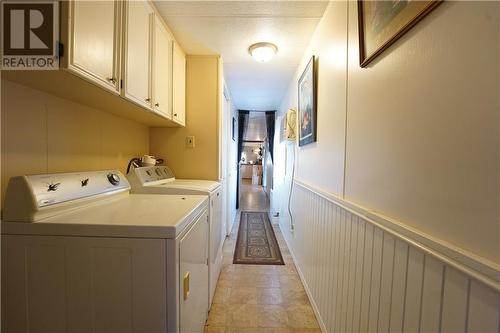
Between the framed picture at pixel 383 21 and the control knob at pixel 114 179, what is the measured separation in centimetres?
153

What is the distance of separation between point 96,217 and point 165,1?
1472mm

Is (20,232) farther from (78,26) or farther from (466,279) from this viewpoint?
(466,279)

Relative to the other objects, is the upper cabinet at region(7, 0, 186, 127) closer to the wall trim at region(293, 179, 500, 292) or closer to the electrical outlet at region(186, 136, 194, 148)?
the electrical outlet at region(186, 136, 194, 148)

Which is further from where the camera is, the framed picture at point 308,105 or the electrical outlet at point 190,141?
the electrical outlet at point 190,141

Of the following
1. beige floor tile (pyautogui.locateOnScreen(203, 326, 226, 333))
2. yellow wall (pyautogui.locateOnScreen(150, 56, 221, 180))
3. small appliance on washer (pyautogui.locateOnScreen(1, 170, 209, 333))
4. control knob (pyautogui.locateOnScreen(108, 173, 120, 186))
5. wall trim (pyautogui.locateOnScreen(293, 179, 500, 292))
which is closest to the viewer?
wall trim (pyautogui.locateOnScreen(293, 179, 500, 292))

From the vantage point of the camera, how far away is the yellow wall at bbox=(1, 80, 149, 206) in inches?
38.5

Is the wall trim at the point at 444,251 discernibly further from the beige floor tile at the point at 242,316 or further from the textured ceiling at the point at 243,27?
the textured ceiling at the point at 243,27

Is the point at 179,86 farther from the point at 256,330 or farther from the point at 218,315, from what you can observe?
the point at 256,330

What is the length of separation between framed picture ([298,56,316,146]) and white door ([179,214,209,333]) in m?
1.13

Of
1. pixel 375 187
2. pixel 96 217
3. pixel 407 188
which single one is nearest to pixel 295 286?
pixel 375 187

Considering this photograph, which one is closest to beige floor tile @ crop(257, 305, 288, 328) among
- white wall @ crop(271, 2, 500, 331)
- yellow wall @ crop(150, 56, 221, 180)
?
white wall @ crop(271, 2, 500, 331)

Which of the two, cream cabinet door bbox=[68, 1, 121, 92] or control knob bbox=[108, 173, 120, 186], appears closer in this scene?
cream cabinet door bbox=[68, 1, 121, 92]

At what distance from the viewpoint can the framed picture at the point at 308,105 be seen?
180 centimetres

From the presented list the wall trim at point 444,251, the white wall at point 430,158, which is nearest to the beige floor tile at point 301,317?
the white wall at point 430,158
